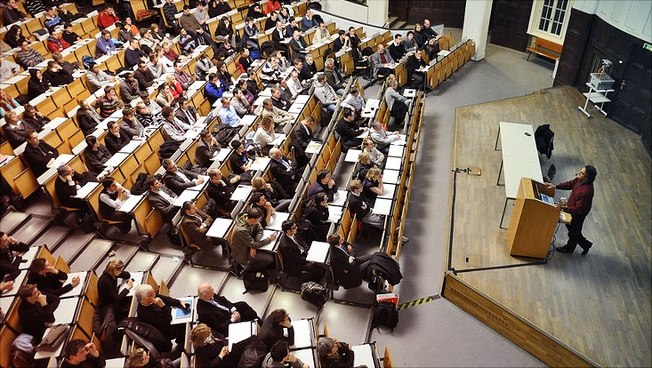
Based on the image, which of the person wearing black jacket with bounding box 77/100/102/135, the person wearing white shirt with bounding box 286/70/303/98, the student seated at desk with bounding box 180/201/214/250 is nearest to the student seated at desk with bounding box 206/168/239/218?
the student seated at desk with bounding box 180/201/214/250

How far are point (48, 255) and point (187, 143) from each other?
273 cm

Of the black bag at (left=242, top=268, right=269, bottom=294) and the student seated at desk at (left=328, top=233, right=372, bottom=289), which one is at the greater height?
the student seated at desk at (left=328, top=233, right=372, bottom=289)

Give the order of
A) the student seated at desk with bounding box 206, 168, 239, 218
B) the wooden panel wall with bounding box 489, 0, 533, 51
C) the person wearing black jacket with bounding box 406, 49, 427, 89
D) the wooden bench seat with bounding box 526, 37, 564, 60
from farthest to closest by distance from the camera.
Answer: the wooden panel wall with bounding box 489, 0, 533, 51, the wooden bench seat with bounding box 526, 37, 564, 60, the person wearing black jacket with bounding box 406, 49, 427, 89, the student seated at desk with bounding box 206, 168, 239, 218

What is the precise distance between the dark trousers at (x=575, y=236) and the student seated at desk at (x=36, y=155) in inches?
293

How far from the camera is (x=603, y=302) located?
5.71 metres

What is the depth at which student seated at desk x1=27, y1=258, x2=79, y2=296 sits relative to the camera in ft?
16.6

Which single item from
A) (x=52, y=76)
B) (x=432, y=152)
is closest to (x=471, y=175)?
(x=432, y=152)

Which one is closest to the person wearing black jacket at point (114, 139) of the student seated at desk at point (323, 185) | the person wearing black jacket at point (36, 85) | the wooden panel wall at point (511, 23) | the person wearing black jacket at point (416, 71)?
the person wearing black jacket at point (36, 85)

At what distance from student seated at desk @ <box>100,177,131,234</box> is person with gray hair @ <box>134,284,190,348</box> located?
171 cm

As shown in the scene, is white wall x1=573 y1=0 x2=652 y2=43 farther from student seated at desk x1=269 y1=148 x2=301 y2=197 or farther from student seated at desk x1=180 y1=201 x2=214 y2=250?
student seated at desk x1=180 y1=201 x2=214 y2=250

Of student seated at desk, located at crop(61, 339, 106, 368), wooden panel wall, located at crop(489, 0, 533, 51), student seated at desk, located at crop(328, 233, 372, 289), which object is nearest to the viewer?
student seated at desk, located at crop(61, 339, 106, 368)

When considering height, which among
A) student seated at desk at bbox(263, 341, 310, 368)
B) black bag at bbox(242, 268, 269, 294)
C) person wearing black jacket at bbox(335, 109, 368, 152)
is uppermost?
student seated at desk at bbox(263, 341, 310, 368)

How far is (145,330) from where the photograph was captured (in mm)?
4676

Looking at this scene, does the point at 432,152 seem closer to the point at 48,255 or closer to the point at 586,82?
the point at 586,82
